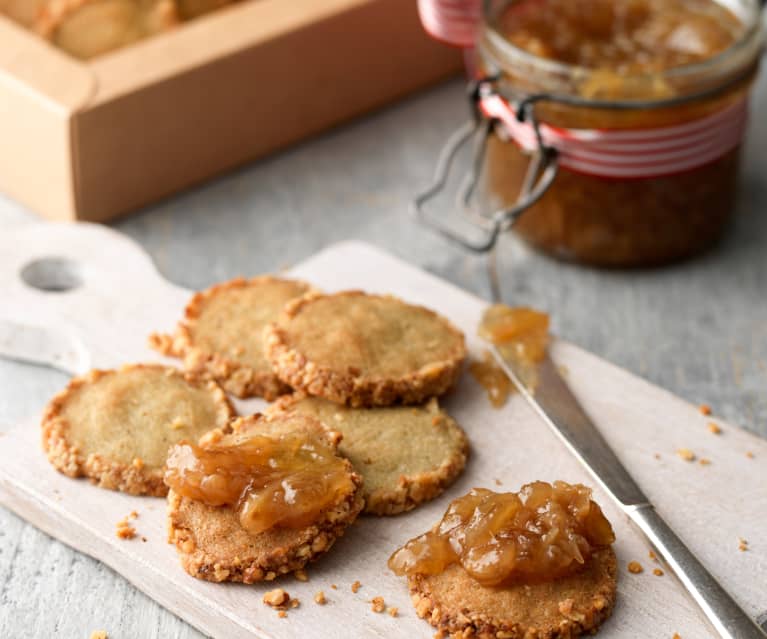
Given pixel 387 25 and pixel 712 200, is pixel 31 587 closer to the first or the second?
pixel 712 200

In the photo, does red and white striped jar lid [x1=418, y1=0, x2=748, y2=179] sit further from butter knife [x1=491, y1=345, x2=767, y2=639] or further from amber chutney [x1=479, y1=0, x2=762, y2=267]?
butter knife [x1=491, y1=345, x2=767, y2=639]

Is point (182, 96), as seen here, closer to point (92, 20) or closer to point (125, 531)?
point (92, 20)

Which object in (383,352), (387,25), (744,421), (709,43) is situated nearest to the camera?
(383,352)

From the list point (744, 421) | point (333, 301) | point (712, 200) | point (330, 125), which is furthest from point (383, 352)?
point (330, 125)

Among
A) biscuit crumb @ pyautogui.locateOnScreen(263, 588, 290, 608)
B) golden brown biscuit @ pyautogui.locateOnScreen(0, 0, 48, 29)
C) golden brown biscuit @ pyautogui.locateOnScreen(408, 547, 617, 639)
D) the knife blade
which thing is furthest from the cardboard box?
golden brown biscuit @ pyautogui.locateOnScreen(408, 547, 617, 639)

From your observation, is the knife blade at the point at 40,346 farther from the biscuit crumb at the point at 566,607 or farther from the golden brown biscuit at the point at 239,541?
the biscuit crumb at the point at 566,607

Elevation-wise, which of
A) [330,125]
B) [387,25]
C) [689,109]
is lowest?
[330,125]

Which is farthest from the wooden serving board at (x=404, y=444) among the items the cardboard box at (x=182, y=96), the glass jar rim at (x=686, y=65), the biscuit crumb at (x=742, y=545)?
the glass jar rim at (x=686, y=65)

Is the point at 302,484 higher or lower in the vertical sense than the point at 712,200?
higher
